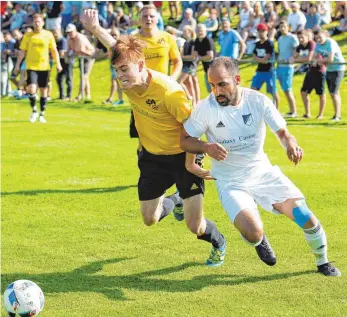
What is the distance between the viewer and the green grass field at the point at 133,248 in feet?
20.7

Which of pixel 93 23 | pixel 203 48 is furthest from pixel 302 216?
pixel 203 48

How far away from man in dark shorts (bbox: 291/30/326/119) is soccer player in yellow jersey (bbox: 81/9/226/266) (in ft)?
41.0

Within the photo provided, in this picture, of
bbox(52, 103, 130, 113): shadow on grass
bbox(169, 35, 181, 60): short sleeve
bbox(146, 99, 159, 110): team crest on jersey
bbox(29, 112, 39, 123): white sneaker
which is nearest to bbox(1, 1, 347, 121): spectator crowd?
bbox(52, 103, 130, 113): shadow on grass

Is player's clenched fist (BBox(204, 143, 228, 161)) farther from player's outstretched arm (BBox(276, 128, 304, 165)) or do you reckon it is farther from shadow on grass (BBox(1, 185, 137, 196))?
shadow on grass (BBox(1, 185, 137, 196))

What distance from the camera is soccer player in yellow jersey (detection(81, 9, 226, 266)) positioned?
695 cm

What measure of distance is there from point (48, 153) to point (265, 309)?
9.16 m

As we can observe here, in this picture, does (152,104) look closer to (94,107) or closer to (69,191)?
(69,191)

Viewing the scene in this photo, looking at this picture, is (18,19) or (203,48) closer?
(203,48)

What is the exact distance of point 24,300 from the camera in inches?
229

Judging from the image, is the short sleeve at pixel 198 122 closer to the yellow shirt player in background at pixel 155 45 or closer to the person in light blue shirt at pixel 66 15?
the yellow shirt player in background at pixel 155 45

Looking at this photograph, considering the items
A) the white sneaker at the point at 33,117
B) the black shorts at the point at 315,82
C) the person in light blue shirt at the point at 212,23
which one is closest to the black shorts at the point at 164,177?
the white sneaker at the point at 33,117

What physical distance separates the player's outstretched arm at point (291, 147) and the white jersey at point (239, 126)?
7cm

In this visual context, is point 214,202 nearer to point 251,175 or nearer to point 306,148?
point 251,175

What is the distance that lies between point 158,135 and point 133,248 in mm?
1374
